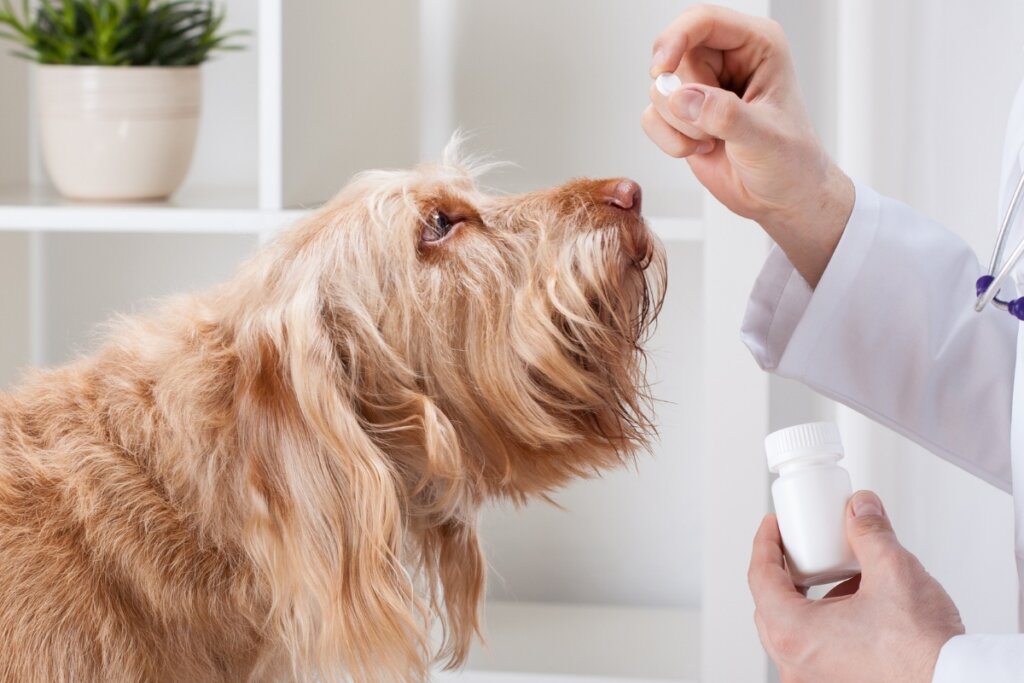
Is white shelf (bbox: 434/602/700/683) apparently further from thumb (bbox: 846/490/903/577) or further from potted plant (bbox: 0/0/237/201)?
potted plant (bbox: 0/0/237/201)

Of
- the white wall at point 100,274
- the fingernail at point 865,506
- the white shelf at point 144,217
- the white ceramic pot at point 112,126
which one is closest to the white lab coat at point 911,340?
the fingernail at point 865,506

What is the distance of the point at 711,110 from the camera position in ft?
2.87

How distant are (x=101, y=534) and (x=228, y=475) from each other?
97 mm

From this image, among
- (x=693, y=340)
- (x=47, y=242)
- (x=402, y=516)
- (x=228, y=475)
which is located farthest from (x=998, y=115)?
(x=47, y=242)

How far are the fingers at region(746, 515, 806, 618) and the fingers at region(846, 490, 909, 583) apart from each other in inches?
2.1

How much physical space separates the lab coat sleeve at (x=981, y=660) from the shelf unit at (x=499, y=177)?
656 mm

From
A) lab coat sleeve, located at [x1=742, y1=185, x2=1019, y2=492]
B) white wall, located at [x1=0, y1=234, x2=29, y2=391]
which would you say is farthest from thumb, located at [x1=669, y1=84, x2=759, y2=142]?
white wall, located at [x1=0, y1=234, x2=29, y2=391]

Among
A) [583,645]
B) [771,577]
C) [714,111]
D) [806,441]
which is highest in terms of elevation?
[714,111]

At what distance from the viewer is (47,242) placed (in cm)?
176

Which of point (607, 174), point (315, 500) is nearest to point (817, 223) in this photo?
point (315, 500)

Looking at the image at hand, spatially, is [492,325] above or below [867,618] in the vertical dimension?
above

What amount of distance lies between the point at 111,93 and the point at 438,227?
69 cm

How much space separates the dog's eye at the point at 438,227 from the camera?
95cm

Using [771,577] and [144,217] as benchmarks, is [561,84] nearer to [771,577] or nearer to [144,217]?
[144,217]
